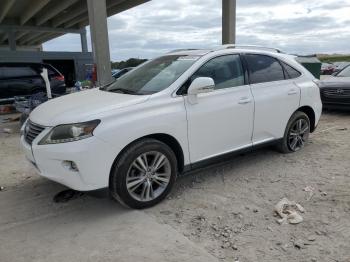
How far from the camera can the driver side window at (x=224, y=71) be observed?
14.6 ft

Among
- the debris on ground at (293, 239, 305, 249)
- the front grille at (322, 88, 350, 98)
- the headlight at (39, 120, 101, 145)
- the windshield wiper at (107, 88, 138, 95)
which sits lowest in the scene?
the debris on ground at (293, 239, 305, 249)

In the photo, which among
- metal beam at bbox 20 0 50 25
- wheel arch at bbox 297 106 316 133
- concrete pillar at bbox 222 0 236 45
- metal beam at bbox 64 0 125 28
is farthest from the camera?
metal beam at bbox 64 0 125 28

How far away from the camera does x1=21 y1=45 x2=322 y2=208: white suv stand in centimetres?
349

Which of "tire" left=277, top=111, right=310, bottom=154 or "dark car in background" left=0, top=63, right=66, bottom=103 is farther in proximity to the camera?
"dark car in background" left=0, top=63, right=66, bottom=103

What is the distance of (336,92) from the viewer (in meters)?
9.15

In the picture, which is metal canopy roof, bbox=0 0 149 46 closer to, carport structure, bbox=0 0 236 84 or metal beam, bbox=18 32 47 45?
carport structure, bbox=0 0 236 84

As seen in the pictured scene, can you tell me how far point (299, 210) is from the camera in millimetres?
3738

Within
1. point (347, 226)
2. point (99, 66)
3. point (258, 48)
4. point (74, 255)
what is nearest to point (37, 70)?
point (99, 66)

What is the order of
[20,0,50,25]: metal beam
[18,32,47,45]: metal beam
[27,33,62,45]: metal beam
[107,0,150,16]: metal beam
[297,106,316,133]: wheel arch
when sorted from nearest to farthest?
[297,106,316,133]: wheel arch
[20,0,50,25]: metal beam
[107,0,150,16]: metal beam
[18,32,47,45]: metal beam
[27,33,62,45]: metal beam

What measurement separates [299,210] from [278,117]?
1.79m

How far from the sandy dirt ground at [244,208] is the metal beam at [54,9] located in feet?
58.9

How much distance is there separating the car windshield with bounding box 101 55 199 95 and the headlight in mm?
882

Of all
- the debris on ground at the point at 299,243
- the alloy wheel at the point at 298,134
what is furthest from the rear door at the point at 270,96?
the debris on ground at the point at 299,243

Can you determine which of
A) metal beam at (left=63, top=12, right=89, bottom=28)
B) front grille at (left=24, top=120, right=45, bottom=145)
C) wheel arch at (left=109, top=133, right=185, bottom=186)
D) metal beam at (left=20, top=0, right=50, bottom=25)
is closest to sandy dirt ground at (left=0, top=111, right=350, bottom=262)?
wheel arch at (left=109, top=133, right=185, bottom=186)
